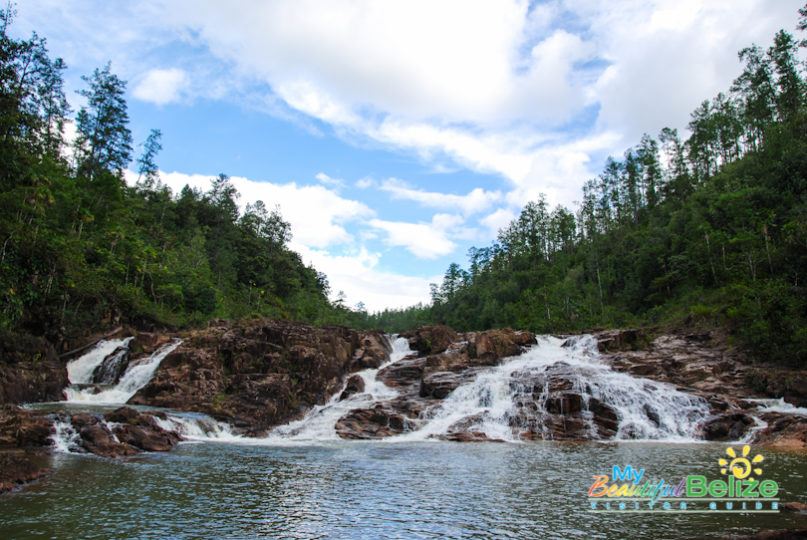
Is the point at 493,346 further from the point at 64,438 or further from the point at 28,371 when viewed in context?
the point at 28,371

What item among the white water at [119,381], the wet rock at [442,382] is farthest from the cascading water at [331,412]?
the white water at [119,381]

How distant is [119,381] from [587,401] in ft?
87.3

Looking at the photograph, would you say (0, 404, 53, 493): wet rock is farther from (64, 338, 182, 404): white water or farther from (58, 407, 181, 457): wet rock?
(64, 338, 182, 404): white water

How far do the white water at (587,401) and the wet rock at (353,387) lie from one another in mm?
6122

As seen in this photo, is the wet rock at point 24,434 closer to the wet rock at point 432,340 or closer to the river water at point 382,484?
the river water at point 382,484

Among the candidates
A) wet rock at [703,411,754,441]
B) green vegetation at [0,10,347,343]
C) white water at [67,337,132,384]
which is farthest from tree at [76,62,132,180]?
wet rock at [703,411,754,441]

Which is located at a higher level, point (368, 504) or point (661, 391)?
point (661, 391)

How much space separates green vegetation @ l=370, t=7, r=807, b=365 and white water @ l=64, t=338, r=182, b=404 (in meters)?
36.2

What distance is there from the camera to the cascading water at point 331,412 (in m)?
21.6

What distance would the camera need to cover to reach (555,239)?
8406 centimetres

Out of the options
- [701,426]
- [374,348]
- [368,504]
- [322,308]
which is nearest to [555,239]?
[322,308]

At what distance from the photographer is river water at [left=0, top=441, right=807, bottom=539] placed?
7.31 meters

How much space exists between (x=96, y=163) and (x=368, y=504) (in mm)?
58193

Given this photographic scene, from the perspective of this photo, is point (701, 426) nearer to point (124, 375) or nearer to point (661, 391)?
point (661, 391)
